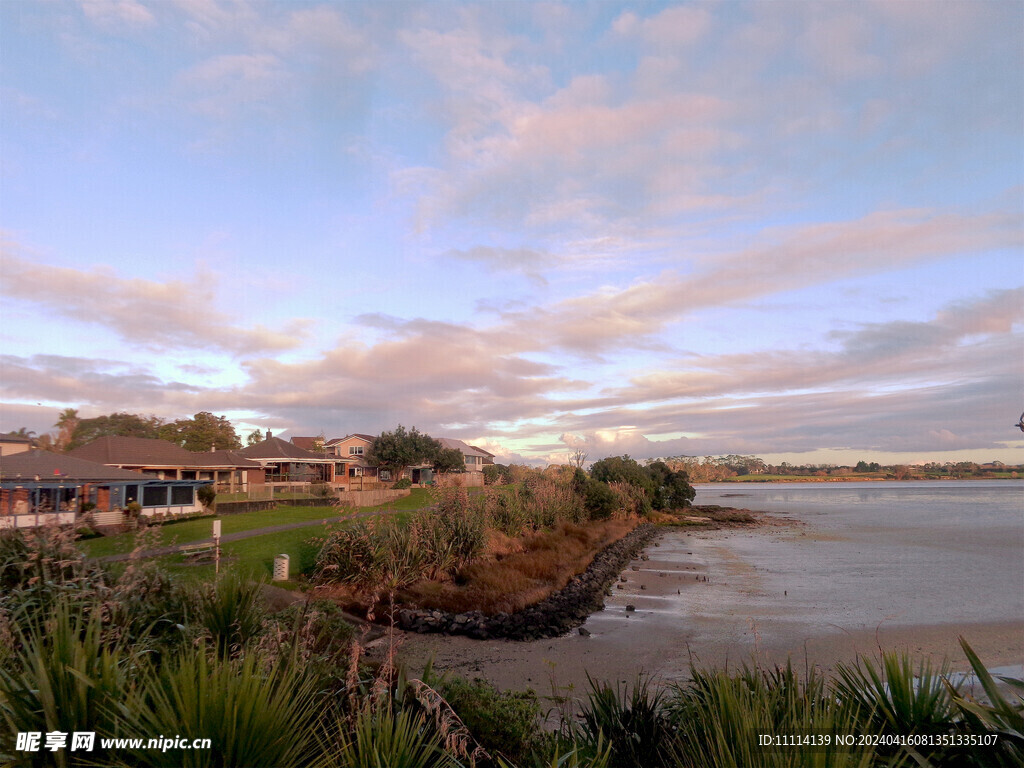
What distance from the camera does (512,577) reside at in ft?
57.1

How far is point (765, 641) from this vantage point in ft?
42.9

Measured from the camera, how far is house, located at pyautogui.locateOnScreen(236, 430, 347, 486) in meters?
54.8

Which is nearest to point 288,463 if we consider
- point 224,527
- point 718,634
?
point 224,527

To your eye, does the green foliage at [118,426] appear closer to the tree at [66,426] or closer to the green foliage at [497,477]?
the tree at [66,426]

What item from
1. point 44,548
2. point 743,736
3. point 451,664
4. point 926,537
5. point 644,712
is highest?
point 44,548

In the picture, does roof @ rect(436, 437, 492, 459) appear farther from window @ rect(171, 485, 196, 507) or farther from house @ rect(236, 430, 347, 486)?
window @ rect(171, 485, 196, 507)

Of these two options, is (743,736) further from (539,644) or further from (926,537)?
(926,537)

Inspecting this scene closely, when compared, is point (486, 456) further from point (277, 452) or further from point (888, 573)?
point (888, 573)

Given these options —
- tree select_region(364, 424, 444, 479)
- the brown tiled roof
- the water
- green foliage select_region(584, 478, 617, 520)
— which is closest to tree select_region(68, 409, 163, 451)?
the brown tiled roof

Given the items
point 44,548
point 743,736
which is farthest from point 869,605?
point 44,548

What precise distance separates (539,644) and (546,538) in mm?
11158

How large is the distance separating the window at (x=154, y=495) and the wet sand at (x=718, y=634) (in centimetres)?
2244

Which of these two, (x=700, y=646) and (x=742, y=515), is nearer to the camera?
(x=700, y=646)

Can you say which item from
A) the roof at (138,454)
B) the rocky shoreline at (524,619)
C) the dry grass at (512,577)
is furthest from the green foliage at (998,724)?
the roof at (138,454)
